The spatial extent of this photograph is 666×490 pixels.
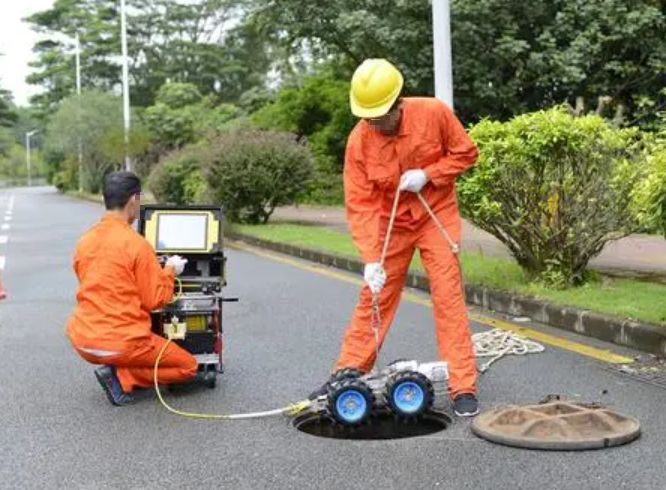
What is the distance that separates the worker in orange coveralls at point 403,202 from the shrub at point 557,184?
273cm

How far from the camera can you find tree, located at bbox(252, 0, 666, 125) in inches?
780

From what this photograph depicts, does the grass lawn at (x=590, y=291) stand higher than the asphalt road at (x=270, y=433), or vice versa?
the grass lawn at (x=590, y=291)

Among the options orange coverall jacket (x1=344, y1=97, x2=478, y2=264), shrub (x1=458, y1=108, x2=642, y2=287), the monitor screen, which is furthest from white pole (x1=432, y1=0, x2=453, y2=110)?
orange coverall jacket (x1=344, y1=97, x2=478, y2=264)

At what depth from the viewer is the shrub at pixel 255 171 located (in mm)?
17859

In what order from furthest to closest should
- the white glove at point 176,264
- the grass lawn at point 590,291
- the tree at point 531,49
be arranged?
the tree at point 531,49 → the grass lawn at point 590,291 → the white glove at point 176,264

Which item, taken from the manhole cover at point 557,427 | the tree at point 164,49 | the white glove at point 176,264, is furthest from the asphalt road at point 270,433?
the tree at point 164,49

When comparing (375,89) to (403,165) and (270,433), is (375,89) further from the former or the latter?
(270,433)

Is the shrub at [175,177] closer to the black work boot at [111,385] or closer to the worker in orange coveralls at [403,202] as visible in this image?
the black work boot at [111,385]

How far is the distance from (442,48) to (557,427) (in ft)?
22.5

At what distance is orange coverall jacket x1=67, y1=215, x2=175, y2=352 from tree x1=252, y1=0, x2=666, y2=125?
1546 centimetres

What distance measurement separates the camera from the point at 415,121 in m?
5.12

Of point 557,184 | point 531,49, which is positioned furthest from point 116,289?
point 531,49

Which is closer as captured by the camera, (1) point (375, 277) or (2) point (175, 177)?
(1) point (375, 277)

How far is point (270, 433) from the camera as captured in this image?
15.8 feet
